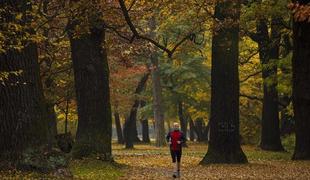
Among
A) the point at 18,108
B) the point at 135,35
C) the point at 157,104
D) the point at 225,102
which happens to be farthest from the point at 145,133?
the point at 18,108

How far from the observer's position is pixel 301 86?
2123 cm

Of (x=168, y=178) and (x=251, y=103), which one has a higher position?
(x=251, y=103)

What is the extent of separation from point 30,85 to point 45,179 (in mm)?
2535

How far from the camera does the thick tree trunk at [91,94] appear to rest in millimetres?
21016

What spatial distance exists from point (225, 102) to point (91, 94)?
17.8ft

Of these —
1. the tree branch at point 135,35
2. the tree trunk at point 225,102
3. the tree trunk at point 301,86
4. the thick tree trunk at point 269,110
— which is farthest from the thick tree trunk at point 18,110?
the thick tree trunk at point 269,110

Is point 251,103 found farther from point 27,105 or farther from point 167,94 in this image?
point 27,105

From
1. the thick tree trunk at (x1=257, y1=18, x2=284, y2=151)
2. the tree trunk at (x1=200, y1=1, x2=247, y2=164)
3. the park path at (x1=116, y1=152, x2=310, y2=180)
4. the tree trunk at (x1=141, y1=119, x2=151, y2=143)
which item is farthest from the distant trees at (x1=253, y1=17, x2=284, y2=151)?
the tree trunk at (x1=141, y1=119, x2=151, y2=143)

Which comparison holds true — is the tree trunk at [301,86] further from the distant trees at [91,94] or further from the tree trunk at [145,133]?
the tree trunk at [145,133]

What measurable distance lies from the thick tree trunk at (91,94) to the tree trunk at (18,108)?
256 inches

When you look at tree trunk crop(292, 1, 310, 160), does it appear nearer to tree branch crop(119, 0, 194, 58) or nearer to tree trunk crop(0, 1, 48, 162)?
tree branch crop(119, 0, 194, 58)

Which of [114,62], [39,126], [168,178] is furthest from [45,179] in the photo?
[114,62]

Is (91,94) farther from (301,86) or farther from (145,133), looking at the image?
(145,133)

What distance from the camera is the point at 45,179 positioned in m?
13.5
